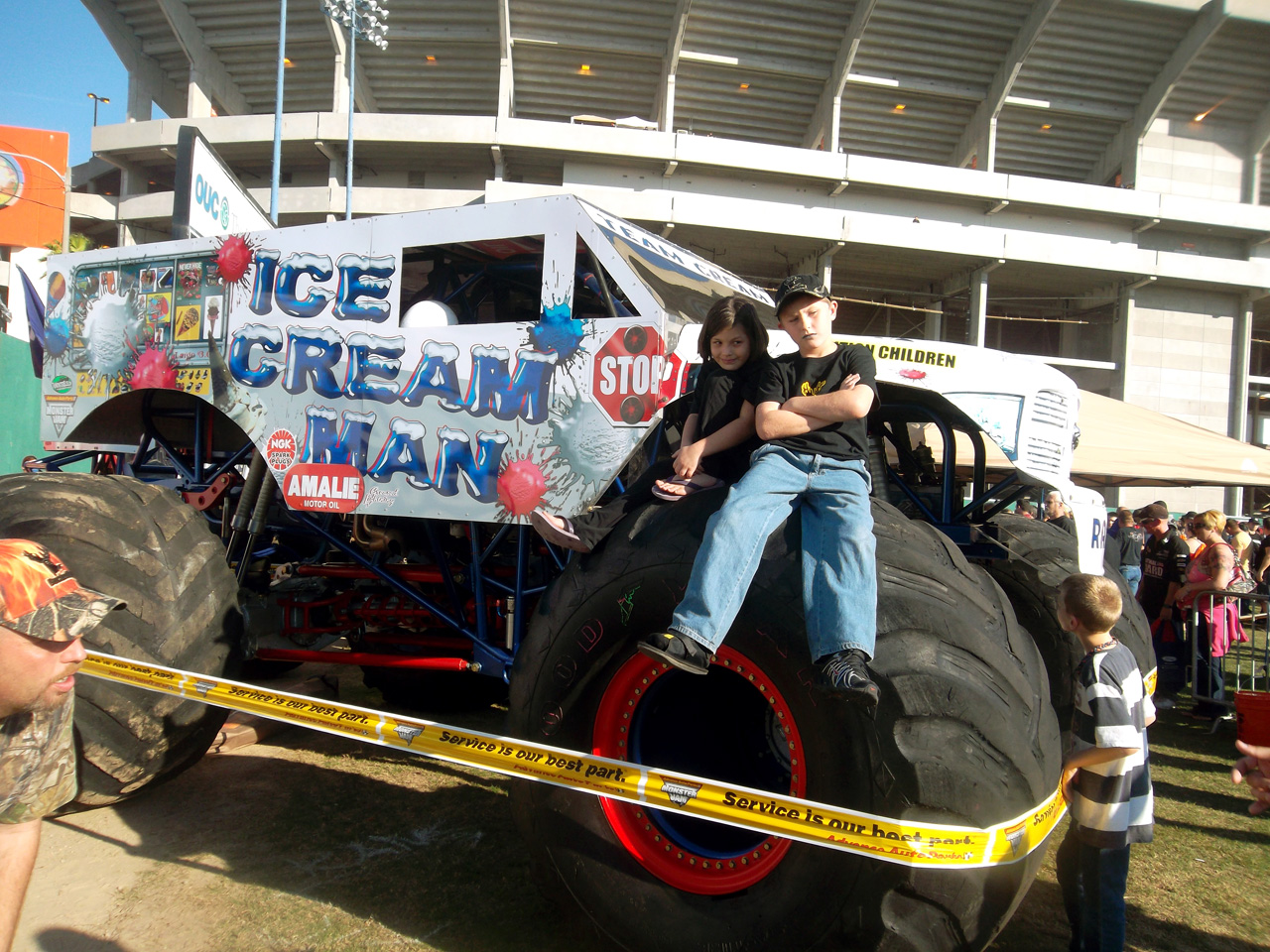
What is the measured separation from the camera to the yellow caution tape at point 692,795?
203 centimetres

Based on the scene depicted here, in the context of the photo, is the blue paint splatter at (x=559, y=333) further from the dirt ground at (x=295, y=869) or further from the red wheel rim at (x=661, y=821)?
the dirt ground at (x=295, y=869)

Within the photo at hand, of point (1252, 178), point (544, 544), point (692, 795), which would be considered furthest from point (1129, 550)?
point (1252, 178)

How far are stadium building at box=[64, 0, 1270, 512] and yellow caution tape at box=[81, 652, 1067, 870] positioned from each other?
23614 mm

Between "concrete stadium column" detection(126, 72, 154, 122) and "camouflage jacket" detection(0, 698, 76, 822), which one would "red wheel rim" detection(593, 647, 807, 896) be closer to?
"camouflage jacket" detection(0, 698, 76, 822)

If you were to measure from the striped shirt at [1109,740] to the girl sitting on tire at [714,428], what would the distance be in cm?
146

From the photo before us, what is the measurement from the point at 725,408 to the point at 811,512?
0.62 m

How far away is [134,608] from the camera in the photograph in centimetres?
341

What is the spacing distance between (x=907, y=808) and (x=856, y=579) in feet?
2.03

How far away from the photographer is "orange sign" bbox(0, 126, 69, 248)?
33.6m

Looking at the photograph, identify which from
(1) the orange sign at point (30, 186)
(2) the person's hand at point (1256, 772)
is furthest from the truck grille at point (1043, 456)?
(1) the orange sign at point (30, 186)

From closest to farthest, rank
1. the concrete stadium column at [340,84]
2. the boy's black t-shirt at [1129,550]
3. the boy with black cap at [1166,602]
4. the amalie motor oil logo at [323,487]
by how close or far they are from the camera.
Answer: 1. the amalie motor oil logo at [323,487]
2. the boy with black cap at [1166,602]
3. the boy's black t-shirt at [1129,550]
4. the concrete stadium column at [340,84]

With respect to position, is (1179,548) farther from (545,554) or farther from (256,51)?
(256,51)

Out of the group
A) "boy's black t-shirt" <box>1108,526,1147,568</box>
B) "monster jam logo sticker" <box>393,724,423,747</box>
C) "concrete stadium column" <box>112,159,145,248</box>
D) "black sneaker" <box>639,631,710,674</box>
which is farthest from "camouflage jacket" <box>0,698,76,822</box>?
"concrete stadium column" <box>112,159,145,248</box>

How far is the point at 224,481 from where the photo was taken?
461cm
